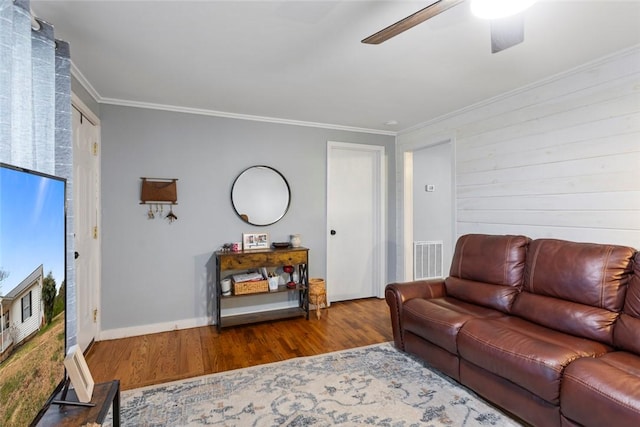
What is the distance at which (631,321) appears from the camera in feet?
5.91

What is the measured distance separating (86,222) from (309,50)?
92.6 inches

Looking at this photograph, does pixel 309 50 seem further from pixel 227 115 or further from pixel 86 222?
pixel 86 222

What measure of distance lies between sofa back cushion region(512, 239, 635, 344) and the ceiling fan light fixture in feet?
5.30

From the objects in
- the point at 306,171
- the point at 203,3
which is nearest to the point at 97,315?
the point at 306,171

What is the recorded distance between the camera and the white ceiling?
1.76m

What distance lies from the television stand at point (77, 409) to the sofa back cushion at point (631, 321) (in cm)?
255

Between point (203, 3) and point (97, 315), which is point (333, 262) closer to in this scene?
point (97, 315)

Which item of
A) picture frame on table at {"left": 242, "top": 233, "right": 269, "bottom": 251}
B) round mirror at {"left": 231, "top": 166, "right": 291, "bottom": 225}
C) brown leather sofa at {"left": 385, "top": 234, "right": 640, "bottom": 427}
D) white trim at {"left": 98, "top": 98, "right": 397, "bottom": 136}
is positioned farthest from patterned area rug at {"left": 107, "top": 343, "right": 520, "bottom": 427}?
white trim at {"left": 98, "top": 98, "right": 397, "bottom": 136}

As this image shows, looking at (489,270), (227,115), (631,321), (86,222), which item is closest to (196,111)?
(227,115)

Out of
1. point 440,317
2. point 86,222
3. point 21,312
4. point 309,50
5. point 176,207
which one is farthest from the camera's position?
point 176,207

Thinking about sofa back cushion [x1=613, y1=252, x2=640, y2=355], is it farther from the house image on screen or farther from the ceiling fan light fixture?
the house image on screen

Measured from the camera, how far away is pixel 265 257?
343cm

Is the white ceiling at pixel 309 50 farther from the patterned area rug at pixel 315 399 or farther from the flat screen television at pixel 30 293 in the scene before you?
the patterned area rug at pixel 315 399

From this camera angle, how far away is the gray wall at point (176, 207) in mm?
3152
